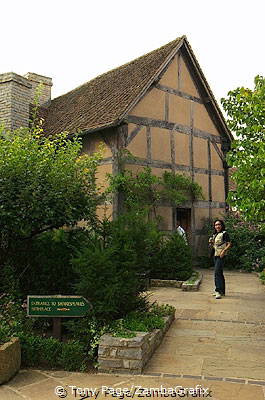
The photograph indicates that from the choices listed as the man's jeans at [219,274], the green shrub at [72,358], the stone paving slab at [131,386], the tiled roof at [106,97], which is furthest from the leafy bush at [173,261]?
the stone paving slab at [131,386]

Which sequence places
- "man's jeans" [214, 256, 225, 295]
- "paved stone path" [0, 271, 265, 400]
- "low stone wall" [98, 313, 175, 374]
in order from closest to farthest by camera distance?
"paved stone path" [0, 271, 265, 400], "low stone wall" [98, 313, 175, 374], "man's jeans" [214, 256, 225, 295]

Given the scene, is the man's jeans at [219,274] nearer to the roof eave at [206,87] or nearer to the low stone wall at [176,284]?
the low stone wall at [176,284]

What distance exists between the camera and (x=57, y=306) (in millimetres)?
5105

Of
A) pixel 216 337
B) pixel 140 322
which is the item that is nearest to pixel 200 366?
pixel 140 322

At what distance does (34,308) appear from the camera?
5137 millimetres

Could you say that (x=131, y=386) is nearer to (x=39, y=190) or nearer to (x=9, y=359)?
(x=9, y=359)

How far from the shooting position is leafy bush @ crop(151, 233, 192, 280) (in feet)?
35.6

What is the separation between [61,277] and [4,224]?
46.3 inches

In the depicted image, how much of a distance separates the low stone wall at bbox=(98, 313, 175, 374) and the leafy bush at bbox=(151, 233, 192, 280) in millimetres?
6143

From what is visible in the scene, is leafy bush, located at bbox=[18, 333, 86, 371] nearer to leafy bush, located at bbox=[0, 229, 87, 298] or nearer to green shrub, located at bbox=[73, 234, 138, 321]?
green shrub, located at bbox=[73, 234, 138, 321]

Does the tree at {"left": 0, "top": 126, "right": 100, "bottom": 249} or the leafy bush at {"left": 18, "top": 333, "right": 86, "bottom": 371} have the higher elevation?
the tree at {"left": 0, "top": 126, "right": 100, "bottom": 249}

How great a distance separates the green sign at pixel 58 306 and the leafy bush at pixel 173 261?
5.95 meters

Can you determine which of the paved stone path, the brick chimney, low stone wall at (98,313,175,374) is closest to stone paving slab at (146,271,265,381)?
the paved stone path

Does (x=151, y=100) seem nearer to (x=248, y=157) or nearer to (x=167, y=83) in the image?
(x=167, y=83)
